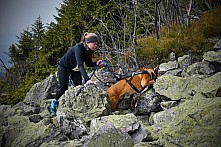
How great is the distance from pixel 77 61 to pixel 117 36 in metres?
2.09

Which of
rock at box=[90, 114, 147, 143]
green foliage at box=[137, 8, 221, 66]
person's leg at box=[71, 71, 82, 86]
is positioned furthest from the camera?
green foliage at box=[137, 8, 221, 66]

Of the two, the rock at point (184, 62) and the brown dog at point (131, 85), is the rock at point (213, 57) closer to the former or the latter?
the rock at point (184, 62)

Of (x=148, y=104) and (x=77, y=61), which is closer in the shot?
(x=77, y=61)

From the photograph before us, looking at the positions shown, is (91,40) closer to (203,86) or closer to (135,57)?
(203,86)

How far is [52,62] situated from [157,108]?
3.50 metres

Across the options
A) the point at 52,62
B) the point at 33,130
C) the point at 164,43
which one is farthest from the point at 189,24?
the point at 33,130

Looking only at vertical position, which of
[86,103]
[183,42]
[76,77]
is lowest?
[86,103]

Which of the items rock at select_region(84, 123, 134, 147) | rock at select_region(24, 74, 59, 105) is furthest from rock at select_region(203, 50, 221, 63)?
rock at select_region(24, 74, 59, 105)

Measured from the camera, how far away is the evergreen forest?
379 cm

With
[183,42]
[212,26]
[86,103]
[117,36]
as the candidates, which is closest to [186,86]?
[86,103]

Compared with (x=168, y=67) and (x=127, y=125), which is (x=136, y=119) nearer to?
(x=127, y=125)

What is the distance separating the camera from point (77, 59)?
225 cm

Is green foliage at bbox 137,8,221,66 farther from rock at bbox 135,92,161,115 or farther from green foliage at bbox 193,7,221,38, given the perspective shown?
rock at bbox 135,92,161,115

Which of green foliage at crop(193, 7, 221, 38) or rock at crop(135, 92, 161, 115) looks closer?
rock at crop(135, 92, 161, 115)
